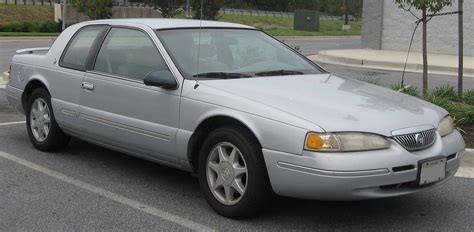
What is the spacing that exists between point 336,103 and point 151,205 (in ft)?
5.38

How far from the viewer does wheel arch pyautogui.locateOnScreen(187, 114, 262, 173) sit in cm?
433

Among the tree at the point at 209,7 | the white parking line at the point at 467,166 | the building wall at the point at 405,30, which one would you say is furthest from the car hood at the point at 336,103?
the tree at the point at 209,7

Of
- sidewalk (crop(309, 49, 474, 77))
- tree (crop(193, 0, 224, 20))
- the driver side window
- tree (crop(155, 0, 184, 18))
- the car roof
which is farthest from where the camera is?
tree (crop(193, 0, 224, 20))

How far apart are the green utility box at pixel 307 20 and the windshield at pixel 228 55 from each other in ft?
168

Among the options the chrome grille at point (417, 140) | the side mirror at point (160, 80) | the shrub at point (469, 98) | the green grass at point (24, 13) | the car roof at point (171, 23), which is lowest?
the shrub at point (469, 98)

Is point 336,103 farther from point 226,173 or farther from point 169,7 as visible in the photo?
point 169,7

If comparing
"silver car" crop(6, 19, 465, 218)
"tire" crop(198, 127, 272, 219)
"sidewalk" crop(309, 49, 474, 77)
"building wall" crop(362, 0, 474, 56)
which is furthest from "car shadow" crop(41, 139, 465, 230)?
"building wall" crop(362, 0, 474, 56)

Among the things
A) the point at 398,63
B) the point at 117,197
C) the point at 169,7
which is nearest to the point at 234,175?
the point at 117,197

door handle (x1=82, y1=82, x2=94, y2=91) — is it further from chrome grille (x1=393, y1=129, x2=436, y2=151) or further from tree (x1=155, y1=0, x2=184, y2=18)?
tree (x1=155, y1=0, x2=184, y2=18)

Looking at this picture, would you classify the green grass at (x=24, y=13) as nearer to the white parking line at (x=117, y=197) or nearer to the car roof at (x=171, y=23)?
the white parking line at (x=117, y=197)

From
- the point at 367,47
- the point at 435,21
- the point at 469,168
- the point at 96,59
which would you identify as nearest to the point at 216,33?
the point at 96,59

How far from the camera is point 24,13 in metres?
47.4

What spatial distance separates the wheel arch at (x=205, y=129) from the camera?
14.2ft

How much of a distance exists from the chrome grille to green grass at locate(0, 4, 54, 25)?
1712 inches
